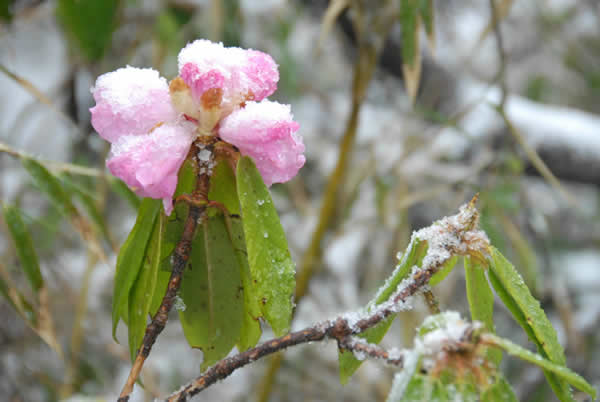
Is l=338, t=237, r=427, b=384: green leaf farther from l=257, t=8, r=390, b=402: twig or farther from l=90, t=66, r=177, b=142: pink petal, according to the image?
l=257, t=8, r=390, b=402: twig

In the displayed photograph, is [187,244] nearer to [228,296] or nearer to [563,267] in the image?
[228,296]

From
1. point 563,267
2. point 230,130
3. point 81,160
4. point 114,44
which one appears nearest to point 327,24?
point 230,130

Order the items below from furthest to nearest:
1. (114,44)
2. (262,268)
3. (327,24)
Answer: (114,44), (327,24), (262,268)

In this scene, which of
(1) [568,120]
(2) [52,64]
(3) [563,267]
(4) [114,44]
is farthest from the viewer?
(2) [52,64]

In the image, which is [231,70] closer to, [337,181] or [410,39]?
[410,39]

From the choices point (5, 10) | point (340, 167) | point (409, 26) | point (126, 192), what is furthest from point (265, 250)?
point (5, 10)

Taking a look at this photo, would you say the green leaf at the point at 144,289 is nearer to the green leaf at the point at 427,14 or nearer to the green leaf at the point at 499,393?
the green leaf at the point at 499,393

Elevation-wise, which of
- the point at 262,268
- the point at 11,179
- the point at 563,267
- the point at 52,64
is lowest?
the point at 262,268

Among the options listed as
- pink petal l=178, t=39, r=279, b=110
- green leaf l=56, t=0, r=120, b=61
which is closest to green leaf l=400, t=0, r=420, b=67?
pink petal l=178, t=39, r=279, b=110
